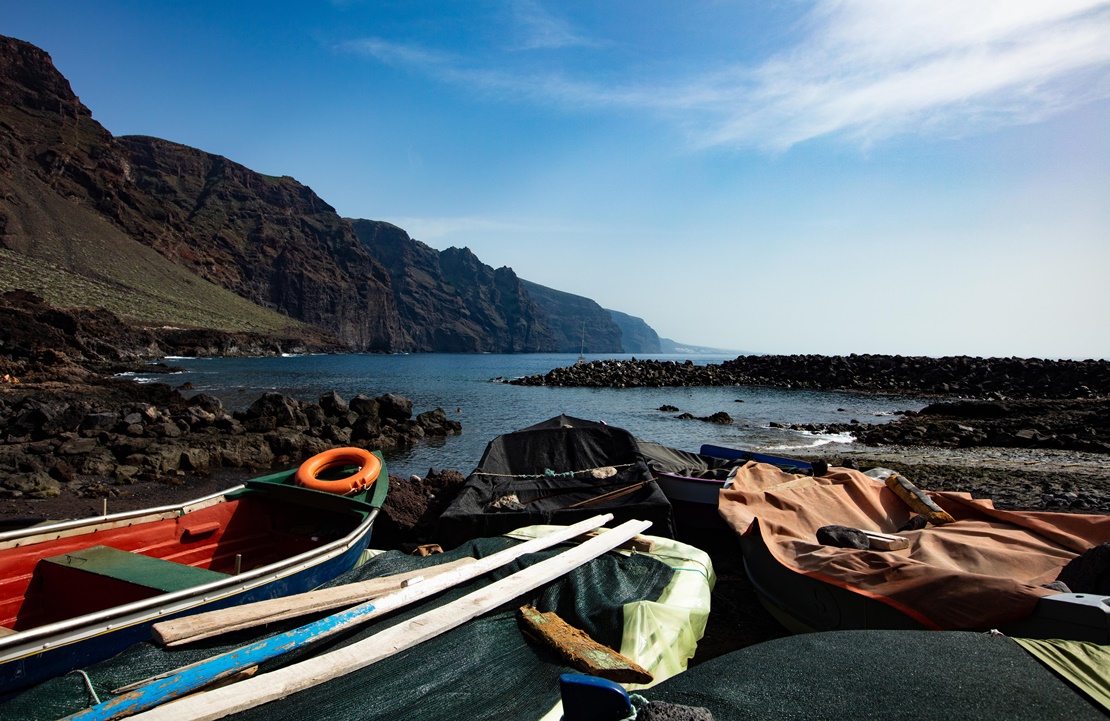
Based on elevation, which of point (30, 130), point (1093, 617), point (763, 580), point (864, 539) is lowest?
point (763, 580)

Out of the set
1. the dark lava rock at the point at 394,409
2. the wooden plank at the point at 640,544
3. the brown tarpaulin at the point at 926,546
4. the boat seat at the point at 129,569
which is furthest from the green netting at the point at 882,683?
the dark lava rock at the point at 394,409

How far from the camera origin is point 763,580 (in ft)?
19.9

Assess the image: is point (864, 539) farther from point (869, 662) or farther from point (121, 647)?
point (121, 647)

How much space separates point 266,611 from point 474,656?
64.5 inches

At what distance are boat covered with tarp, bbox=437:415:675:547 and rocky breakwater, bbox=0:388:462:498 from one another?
9315 mm

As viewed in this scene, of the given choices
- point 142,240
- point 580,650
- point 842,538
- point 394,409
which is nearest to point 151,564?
point 580,650

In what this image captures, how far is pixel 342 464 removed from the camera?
30.5ft

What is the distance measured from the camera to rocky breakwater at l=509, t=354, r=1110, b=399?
4247cm

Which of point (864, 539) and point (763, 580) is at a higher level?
point (864, 539)

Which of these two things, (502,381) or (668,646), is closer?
(668,646)

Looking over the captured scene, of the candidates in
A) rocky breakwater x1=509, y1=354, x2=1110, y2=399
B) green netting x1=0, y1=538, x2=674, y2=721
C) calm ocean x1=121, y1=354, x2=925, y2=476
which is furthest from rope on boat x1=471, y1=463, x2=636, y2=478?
rocky breakwater x1=509, y1=354, x2=1110, y2=399

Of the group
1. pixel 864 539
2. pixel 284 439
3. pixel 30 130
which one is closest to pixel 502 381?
pixel 284 439

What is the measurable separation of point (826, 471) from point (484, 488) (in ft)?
17.3

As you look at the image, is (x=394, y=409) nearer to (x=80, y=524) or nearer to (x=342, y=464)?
(x=342, y=464)
